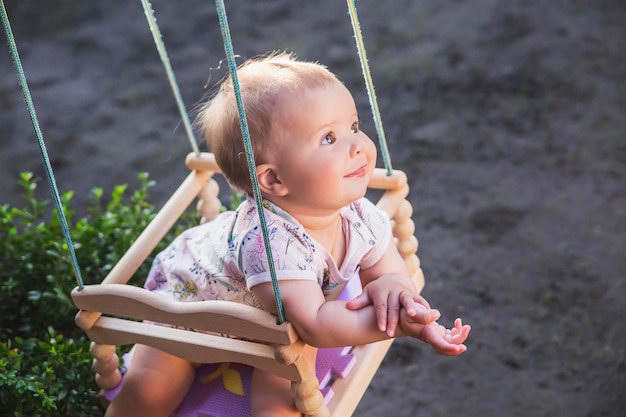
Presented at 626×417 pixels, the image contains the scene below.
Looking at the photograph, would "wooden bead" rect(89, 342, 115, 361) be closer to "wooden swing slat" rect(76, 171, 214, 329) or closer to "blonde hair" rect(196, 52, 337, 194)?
"wooden swing slat" rect(76, 171, 214, 329)

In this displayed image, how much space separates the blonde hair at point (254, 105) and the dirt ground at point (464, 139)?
0.94 m

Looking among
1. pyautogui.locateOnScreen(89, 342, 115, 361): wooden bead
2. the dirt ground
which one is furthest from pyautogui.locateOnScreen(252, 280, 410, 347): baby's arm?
the dirt ground

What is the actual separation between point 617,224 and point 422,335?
4.69 feet

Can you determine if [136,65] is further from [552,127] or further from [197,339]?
[197,339]

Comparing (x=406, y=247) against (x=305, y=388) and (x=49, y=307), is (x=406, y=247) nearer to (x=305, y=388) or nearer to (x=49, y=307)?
(x=305, y=388)

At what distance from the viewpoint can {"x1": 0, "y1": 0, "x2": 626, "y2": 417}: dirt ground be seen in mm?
2139

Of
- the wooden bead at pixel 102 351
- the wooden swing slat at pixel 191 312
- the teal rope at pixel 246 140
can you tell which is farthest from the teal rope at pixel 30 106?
the teal rope at pixel 246 140

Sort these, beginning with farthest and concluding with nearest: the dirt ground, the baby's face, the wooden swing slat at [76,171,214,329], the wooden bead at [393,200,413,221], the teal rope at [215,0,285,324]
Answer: the dirt ground
the wooden bead at [393,200,413,221]
the wooden swing slat at [76,171,214,329]
the baby's face
the teal rope at [215,0,285,324]

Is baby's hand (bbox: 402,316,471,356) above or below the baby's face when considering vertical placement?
below

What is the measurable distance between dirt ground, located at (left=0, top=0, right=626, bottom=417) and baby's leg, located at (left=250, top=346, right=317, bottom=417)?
0.69 m

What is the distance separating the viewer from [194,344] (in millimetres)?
1390

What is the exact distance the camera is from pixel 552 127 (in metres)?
2.80

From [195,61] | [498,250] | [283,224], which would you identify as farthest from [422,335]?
[195,61]

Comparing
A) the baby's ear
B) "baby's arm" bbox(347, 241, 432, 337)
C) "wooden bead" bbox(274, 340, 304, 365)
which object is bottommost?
"wooden bead" bbox(274, 340, 304, 365)
